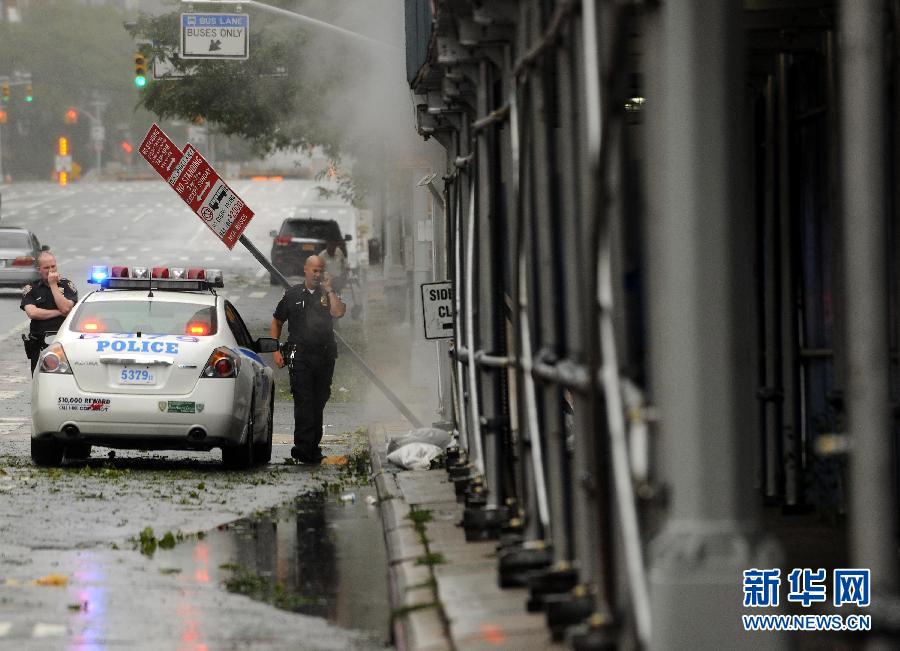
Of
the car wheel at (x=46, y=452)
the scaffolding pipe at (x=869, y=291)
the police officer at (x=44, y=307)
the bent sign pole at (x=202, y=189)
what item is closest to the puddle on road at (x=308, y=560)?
the car wheel at (x=46, y=452)

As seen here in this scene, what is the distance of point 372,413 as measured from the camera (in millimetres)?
21141

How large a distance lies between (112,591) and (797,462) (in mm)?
3999

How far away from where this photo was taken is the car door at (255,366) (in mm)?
14680

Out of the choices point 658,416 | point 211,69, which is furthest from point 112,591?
point 211,69

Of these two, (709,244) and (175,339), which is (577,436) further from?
(175,339)

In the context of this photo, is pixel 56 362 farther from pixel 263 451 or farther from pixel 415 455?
pixel 415 455

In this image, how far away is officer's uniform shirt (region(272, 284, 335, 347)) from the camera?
50.5 ft

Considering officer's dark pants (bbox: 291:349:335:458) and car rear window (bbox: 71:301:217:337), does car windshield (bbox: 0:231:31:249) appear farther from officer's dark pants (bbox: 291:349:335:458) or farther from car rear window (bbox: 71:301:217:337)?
car rear window (bbox: 71:301:217:337)

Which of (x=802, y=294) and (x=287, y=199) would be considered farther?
(x=287, y=199)

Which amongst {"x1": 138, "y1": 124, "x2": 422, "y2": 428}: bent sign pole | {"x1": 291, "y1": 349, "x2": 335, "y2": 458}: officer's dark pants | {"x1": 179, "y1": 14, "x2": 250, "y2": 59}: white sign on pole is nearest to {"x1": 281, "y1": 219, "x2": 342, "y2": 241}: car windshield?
{"x1": 179, "y1": 14, "x2": 250, "y2": 59}: white sign on pole

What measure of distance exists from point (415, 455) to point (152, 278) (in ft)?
9.55

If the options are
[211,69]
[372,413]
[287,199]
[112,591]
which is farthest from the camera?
[287,199]

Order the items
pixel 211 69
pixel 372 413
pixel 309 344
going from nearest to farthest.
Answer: pixel 309 344 → pixel 372 413 → pixel 211 69

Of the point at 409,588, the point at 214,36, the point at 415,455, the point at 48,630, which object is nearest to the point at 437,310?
the point at 415,455
